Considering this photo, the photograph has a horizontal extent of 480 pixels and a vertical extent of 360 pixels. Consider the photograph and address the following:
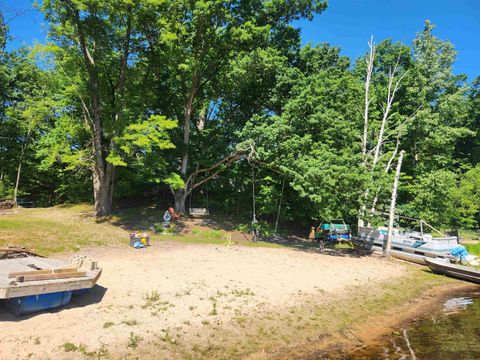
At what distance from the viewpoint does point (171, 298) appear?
33.2 feet

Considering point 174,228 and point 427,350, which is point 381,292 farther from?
point 174,228

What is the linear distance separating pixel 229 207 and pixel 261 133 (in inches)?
392

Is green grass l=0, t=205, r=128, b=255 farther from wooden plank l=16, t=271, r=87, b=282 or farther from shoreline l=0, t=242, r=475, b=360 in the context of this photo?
wooden plank l=16, t=271, r=87, b=282

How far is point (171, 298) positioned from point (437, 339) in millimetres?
7771

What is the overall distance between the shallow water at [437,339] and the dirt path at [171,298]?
2.95m

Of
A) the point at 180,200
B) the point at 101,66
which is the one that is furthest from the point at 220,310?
the point at 101,66

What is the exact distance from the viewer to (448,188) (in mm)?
31109

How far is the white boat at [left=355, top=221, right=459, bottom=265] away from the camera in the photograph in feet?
66.6

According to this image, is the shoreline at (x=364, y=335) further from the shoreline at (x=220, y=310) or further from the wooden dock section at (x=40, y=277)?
the wooden dock section at (x=40, y=277)

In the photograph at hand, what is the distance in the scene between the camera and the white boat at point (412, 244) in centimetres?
2029

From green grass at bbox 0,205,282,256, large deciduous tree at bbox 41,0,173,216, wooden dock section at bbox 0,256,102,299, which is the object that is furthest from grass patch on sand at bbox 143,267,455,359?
large deciduous tree at bbox 41,0,173,216

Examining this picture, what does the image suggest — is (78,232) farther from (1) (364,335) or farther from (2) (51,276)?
(1) (364,335)

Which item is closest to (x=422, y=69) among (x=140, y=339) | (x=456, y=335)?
(x=456, y=335)

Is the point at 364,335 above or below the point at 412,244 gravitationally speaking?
below
